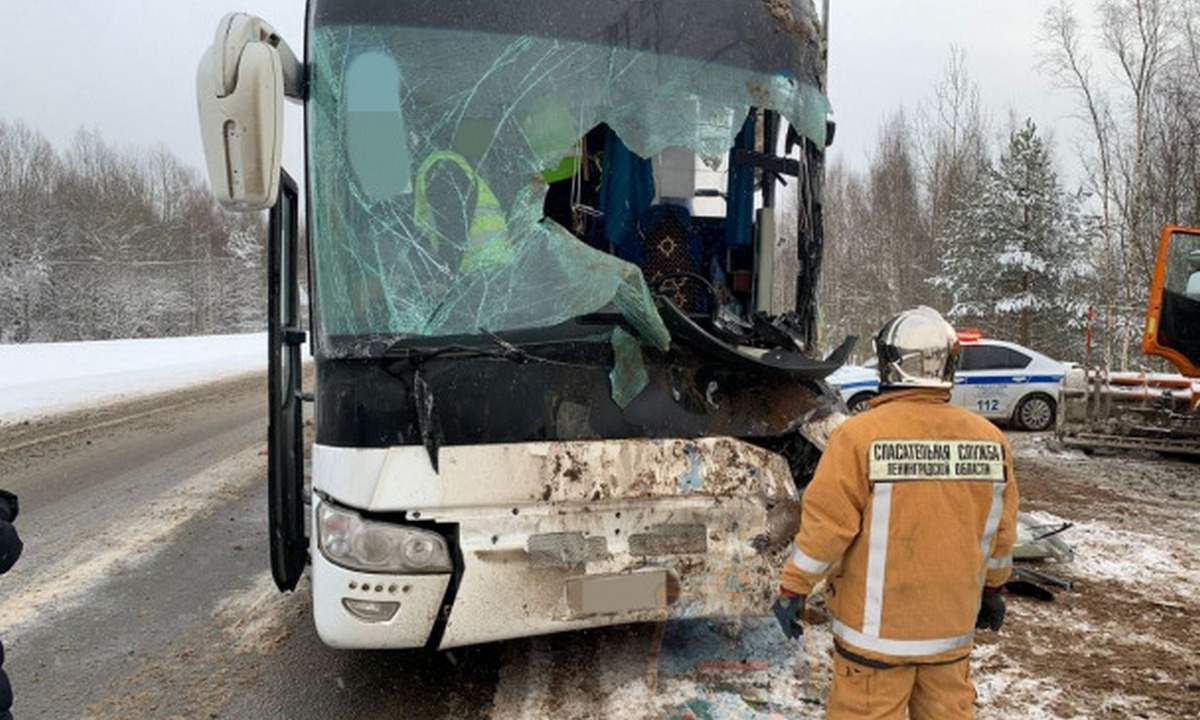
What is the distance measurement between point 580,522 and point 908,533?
1.21 metres

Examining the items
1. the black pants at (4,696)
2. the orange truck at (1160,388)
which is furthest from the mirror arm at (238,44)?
the orange truck at (1160,388)

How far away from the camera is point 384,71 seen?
301cm

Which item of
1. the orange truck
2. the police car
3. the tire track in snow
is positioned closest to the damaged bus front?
the tire track in snow

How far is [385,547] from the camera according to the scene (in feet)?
9.24

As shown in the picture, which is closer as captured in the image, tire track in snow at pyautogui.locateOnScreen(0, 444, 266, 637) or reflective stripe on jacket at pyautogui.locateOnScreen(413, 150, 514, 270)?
reflective stripe on jacket at pyautogui.locateOnScreen(413, 150, 514, 270)

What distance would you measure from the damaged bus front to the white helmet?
863 millimetres

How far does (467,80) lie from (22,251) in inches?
2016

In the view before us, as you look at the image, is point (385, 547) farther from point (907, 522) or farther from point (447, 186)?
point (907, 522)

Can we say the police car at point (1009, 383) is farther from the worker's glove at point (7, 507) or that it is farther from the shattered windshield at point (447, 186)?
the worker's glove at point (7, 507)

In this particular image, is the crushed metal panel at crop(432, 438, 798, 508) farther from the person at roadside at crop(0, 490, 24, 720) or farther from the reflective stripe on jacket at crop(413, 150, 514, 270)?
the person at roadside at crop(0, 490, 24, 720)

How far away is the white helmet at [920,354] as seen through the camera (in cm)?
238

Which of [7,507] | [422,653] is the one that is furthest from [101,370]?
[7,507]

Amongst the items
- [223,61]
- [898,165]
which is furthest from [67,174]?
[223,61]

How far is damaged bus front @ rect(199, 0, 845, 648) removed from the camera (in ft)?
9.29
